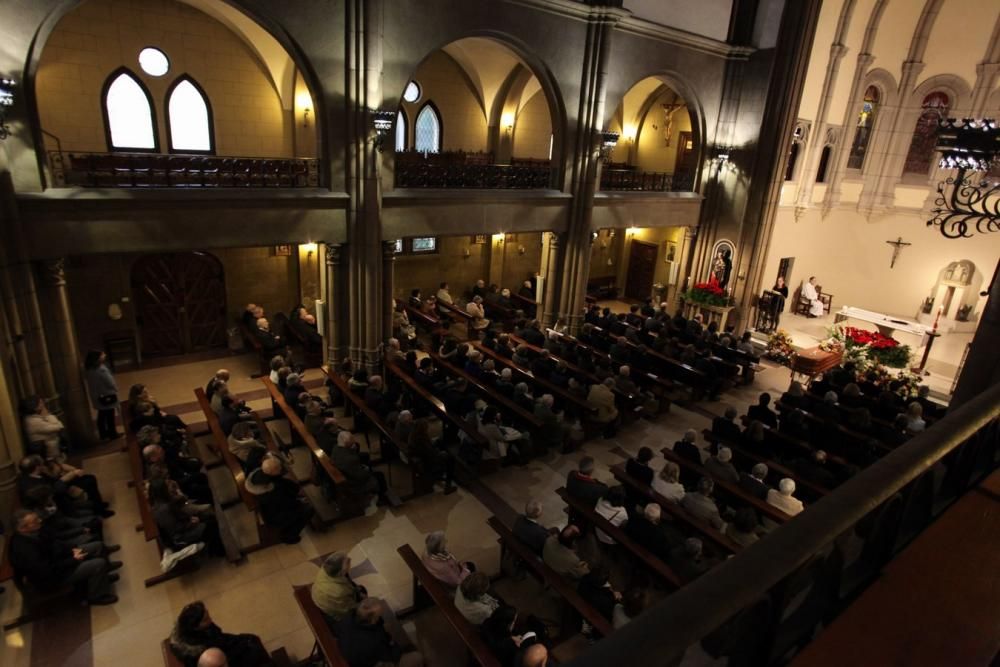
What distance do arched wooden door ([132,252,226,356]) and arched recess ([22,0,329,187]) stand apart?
3366mm

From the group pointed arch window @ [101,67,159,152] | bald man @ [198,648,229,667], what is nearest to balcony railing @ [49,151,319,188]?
pointed arch window @ [101,67,159,152]

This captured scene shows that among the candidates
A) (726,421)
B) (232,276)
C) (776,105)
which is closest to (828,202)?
(776,105)

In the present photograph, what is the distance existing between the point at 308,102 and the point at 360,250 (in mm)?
5346

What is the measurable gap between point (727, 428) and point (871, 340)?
639 centimetres

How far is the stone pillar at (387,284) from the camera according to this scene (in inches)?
489

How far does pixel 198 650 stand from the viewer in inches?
186

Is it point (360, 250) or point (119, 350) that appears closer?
point (360, 250)

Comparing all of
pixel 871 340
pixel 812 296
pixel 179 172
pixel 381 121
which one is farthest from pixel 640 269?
pixel 179 172

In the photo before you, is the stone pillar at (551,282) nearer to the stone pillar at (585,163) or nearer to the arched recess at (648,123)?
the stone pillar at (585,163)

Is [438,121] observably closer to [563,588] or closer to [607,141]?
[607,141]

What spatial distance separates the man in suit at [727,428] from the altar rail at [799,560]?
7.04 meters

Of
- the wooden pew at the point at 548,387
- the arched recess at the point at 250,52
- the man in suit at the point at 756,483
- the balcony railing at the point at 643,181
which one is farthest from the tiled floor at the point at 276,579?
the balcony railing at the point at 643,181

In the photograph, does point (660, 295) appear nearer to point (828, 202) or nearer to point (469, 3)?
point (828, 202)

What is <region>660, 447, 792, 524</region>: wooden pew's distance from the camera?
24.1 ft
